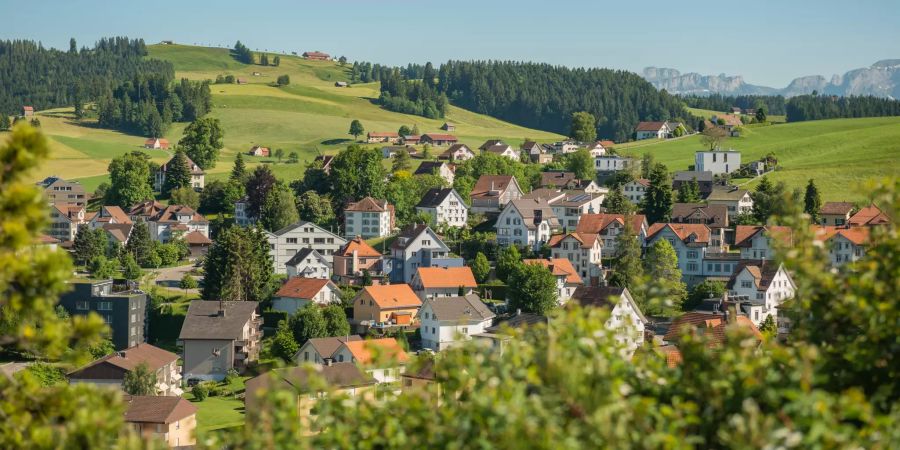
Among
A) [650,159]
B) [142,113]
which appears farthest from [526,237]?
[142,113]

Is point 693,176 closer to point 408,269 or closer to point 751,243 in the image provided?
point 751,243

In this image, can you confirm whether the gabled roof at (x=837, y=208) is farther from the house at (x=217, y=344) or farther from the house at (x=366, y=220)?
the house at (x=217, y=344)

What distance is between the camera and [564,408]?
30.9 feet

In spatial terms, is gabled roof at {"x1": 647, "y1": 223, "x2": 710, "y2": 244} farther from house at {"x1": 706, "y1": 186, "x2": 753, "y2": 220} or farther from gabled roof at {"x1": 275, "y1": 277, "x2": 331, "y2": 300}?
gabled roof at {"x1": 275, "y1": 277, "x2": 331, "y2": 300}

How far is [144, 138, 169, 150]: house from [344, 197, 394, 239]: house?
61.7 m

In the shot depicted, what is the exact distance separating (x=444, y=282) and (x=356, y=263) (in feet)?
27.2

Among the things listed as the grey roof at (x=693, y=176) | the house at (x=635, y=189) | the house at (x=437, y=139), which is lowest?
the house at (x=635, y=189)

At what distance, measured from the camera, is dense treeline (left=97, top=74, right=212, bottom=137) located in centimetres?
14625

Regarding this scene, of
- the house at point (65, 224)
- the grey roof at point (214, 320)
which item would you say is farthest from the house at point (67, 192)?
the grey roof at point (214, 320)

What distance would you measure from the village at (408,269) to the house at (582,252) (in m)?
0.14

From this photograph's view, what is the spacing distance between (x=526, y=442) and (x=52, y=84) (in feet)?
625

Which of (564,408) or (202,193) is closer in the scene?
(564,408)

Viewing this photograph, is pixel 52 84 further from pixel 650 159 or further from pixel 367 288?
pixel 367 288

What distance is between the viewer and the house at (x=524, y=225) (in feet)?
245
